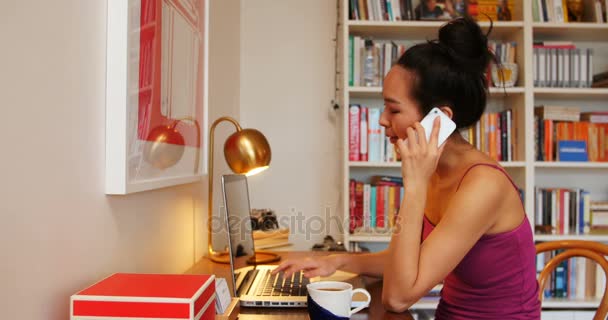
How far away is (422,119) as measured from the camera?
121 centimetres

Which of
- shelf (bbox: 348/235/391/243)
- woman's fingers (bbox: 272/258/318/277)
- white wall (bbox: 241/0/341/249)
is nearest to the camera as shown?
woman's fingers (bbox: 272/258/318/277)

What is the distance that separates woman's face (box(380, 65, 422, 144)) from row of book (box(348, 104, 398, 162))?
3.94 ft

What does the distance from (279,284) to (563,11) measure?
2085 millimetres

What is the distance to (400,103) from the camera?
121 centimetres

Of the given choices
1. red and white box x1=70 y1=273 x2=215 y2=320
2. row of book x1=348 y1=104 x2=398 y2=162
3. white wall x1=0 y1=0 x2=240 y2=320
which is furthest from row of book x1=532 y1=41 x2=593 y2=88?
red and white box x1=70 y1=273 x2=215 y2=320

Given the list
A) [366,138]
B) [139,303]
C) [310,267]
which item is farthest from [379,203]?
[139,303]

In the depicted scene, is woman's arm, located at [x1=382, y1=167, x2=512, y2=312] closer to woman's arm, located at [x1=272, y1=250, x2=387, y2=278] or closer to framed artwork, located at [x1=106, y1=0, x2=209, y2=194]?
woman's arm, located at [x1=272, y1=250, x2=387, y2=278]

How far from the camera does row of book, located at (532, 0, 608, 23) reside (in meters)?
2.47

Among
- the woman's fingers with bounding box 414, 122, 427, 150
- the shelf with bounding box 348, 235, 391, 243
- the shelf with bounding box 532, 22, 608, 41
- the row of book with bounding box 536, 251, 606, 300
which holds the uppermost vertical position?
the shelf with bounding box 532, 22, 608, 41

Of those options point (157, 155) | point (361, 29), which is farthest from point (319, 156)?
point (157, 155)

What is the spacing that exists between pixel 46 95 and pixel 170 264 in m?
0.75

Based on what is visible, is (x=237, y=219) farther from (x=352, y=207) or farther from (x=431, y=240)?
(x=352, y=207)

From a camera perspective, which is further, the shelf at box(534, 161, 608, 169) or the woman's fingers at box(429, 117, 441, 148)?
the shelf at box(534, 161, 608, 169)

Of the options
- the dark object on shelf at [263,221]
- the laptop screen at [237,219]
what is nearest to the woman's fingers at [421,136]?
the laptop screen at [237,219]
